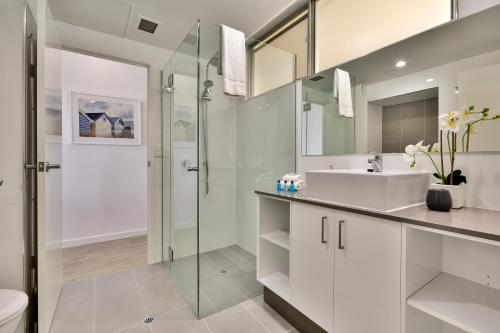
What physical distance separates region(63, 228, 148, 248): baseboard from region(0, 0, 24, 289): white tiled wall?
5.95 feet

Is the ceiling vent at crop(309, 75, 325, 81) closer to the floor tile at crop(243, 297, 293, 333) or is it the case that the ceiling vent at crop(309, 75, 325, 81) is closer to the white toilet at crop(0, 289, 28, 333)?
the floor tile at crop(243, 297, 293, 333)

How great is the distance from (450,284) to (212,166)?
1667mm

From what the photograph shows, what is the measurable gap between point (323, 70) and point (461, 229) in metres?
1.46

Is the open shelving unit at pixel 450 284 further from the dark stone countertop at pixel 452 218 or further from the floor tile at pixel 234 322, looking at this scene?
the floor tile at pixel 234 322

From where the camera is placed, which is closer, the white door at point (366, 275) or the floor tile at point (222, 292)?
the white door at point (366, 275)

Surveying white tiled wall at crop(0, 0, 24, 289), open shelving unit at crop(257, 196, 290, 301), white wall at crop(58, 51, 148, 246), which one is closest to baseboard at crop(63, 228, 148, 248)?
white wall at crop(58, 51, 148, 246)

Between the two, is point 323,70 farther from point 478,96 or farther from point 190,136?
point 190,136

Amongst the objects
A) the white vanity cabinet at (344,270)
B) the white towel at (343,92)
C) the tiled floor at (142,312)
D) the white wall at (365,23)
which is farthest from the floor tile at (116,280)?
the white wall at (365,23)

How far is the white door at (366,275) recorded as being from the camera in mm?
1032

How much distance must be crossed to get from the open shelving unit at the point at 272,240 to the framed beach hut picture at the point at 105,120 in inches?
94.8

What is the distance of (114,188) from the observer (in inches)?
130

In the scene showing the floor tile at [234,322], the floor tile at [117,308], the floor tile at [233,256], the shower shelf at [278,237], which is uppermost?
the shower shelf at [278,237]

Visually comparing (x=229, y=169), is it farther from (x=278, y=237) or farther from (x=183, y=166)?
(x=278, y=237)

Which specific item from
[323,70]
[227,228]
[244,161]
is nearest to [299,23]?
[323,70]
